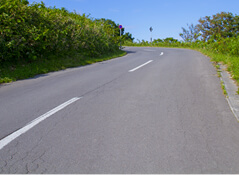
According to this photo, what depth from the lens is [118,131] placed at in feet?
12.6

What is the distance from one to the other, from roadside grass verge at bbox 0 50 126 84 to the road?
9.44ft

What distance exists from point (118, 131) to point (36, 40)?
9.27 meters

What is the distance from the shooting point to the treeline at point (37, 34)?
1030cm

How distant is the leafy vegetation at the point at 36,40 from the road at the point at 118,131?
424 centimetres

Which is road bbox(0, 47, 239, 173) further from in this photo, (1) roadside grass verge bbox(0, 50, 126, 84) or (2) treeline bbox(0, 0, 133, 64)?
(2) treeline bbox(0, 0, 133, 64)

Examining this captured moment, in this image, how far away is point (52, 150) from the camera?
3.20 m

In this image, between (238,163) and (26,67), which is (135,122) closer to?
(238,163)

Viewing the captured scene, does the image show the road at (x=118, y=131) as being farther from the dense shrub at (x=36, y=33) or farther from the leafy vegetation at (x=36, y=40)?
the dense shrub at (x=36, y=33)

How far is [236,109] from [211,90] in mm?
1790

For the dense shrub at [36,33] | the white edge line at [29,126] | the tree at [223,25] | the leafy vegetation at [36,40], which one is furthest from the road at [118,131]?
the tree at [223,25]

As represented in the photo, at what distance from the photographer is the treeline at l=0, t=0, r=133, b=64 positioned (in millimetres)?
10305

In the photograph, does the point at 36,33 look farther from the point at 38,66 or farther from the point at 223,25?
the point at 223,25

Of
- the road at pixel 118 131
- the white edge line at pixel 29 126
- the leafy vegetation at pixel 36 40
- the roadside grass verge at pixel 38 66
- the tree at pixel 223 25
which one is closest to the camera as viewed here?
the road at pixel 118 131

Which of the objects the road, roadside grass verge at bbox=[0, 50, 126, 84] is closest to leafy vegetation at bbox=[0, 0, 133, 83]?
roadside grass verge at bbox=[0, 50, 126, 84]
